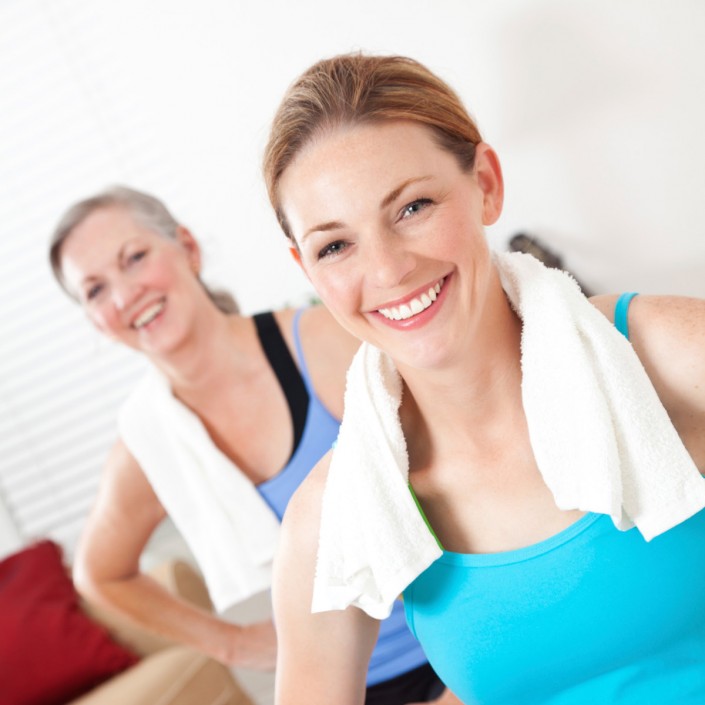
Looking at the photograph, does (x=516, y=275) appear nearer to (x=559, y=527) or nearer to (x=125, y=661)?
(x=559, y=527)

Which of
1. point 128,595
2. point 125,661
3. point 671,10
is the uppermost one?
point 671,10

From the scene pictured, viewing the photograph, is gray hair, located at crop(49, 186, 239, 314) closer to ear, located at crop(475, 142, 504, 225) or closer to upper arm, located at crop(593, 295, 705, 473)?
ear, located at crop(475, 142, 504, 225)

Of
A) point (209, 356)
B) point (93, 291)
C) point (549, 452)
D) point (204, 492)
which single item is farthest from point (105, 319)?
point (549, 452)

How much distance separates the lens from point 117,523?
176cm

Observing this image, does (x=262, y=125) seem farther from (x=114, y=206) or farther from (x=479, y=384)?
(x=479, y=384)

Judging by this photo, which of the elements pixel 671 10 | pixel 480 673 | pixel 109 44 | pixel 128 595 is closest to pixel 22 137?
pixel 109 44

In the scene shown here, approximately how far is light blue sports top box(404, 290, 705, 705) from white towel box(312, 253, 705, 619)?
0.05 metres

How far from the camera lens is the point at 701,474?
917 mm

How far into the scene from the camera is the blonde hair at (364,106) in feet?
3.01

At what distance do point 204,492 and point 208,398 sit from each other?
0.18 m

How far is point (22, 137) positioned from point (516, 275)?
2.09 metres

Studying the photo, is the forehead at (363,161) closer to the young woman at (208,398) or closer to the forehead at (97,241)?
the young woman at (208,398)

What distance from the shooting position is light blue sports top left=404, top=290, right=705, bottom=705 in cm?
91

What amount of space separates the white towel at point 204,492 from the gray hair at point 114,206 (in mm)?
283
